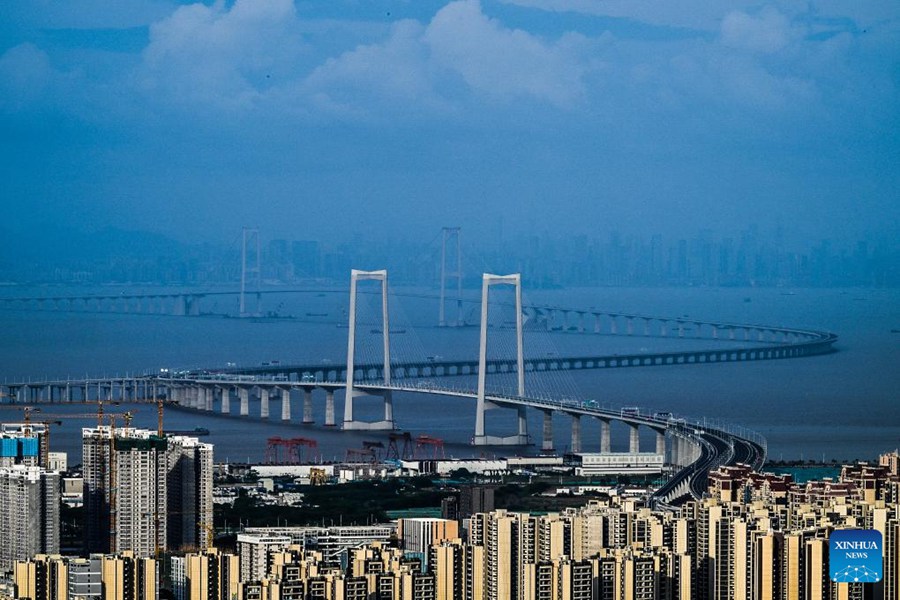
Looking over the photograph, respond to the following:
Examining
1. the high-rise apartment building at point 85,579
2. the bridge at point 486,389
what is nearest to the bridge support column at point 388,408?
the bridge at point 486,389

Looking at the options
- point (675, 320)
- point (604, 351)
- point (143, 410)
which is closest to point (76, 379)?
point (143, 410)

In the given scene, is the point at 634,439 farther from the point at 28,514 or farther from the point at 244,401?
the point at 28,514

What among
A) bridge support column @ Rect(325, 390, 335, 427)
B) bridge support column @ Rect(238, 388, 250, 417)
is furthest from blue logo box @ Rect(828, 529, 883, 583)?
bridge support column @ Rect(238, 388, 250, 417)

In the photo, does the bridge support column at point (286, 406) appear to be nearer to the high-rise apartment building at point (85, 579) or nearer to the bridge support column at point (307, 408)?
the bridge support column at point (307, 408)

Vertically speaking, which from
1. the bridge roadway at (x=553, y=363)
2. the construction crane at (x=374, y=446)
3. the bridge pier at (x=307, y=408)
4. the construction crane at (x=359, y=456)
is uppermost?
the bridge roadway at (x=553, y=363)

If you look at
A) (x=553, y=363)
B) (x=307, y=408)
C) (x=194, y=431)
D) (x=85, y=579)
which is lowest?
(x=85, y=579)

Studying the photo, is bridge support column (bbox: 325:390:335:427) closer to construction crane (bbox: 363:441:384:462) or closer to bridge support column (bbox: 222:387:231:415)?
bridge support column (bbox: 222:387:231:415)

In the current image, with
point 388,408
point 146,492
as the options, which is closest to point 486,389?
point 388,408
